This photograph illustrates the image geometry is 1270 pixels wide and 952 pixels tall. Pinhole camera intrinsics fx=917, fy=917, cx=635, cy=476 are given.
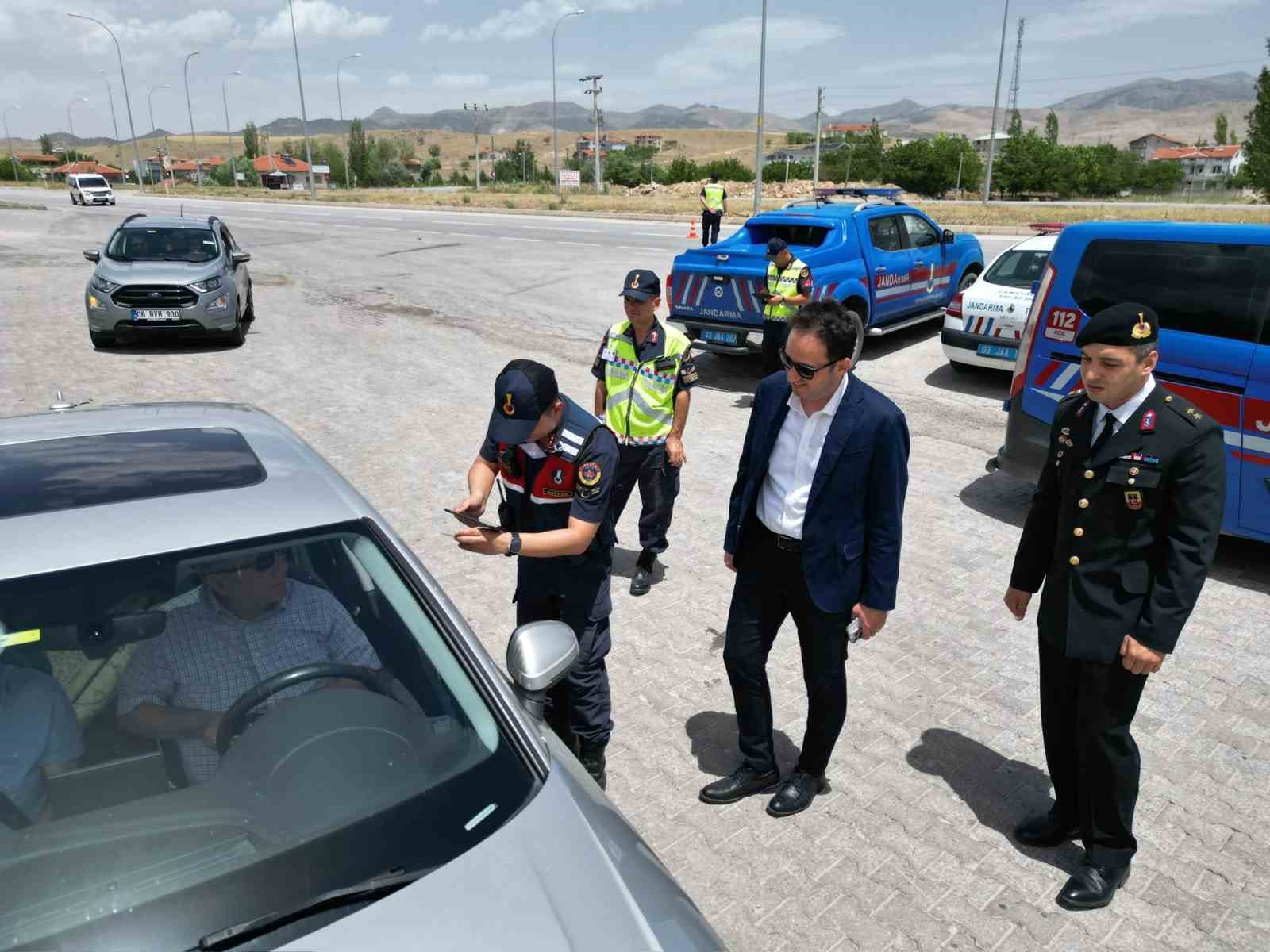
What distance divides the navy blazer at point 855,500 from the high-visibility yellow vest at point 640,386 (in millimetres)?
1884

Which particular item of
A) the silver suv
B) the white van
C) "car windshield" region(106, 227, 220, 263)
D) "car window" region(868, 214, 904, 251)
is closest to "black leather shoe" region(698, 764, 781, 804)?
"car window" region(868, 214, 904, 251)

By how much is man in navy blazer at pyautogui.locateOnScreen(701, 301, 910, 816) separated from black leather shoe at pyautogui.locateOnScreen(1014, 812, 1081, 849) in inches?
30.1

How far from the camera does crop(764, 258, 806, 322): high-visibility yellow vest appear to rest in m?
8.91

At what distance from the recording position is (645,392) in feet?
17.1

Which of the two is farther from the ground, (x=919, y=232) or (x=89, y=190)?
(x=89, y=190)

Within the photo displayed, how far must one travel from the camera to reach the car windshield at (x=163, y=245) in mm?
12031

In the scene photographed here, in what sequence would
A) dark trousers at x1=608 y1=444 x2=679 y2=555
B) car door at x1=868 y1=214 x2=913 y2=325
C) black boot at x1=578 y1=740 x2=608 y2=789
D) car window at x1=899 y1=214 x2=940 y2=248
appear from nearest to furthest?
black boot at x1=578 y1=740 x2=608 y2=789 < dark trousers at x1=608 y1=444 x2=679 y2=555 < car door at x1=868 y1=214 x2=913 y2=325 < car window at x1=899 y1=214 x2=940 y2=248

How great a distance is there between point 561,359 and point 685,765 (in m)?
8.19

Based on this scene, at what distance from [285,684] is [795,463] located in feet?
6.15

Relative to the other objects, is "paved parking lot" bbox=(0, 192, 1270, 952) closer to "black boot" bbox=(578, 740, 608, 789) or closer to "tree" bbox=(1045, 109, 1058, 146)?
"black boot" bbox=(578, 740, 608, 789)

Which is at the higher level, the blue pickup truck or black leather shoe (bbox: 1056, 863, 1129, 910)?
the blue pickup truck

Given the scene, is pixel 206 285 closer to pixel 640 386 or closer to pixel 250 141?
pixel 640 386

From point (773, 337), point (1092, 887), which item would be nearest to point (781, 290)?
point (773, 337)

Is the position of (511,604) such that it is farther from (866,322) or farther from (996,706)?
(866,322)
